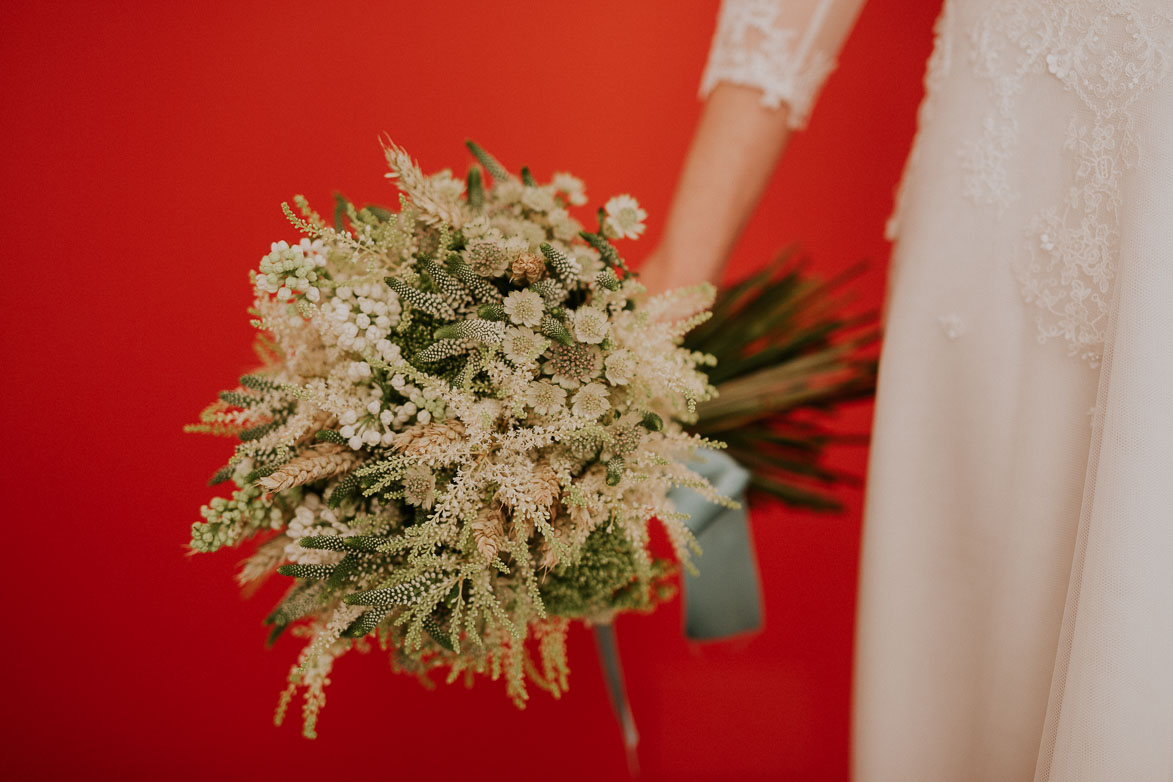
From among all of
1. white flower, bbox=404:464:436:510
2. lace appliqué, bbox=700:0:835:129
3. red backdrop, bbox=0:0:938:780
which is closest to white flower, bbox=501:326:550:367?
white flower, bbox=404:464:436:510

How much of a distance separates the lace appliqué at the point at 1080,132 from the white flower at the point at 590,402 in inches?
16.3

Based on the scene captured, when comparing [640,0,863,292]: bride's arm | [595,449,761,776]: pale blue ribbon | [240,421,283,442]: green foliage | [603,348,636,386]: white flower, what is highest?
[640,0,863,292]: bride's arm

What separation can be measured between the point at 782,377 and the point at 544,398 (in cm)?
58

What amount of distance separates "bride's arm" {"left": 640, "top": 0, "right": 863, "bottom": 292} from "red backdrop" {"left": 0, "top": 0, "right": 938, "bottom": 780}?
1.51 feet

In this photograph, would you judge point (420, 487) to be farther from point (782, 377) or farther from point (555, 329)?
point (782, 377)

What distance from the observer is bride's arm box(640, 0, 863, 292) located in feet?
2.84

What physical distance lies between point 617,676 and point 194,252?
102 cm

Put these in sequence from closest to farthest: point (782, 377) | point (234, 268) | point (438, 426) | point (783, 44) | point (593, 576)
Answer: point (438, 426), point (593, 576), point (783, 44), point (782, 377), point (234, 268)

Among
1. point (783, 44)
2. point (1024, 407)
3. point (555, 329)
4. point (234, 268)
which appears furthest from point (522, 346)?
point (234, 268)

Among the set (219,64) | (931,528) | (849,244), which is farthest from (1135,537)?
(219,64)

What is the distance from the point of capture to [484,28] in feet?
4.48

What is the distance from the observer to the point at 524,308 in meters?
0.54

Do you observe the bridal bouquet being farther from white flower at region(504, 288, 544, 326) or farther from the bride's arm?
the bride's arm

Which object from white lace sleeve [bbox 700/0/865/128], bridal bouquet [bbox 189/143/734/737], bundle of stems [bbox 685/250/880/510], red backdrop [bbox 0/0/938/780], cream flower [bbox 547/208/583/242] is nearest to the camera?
bridal bouquet [bbox 189/143/734/737]
